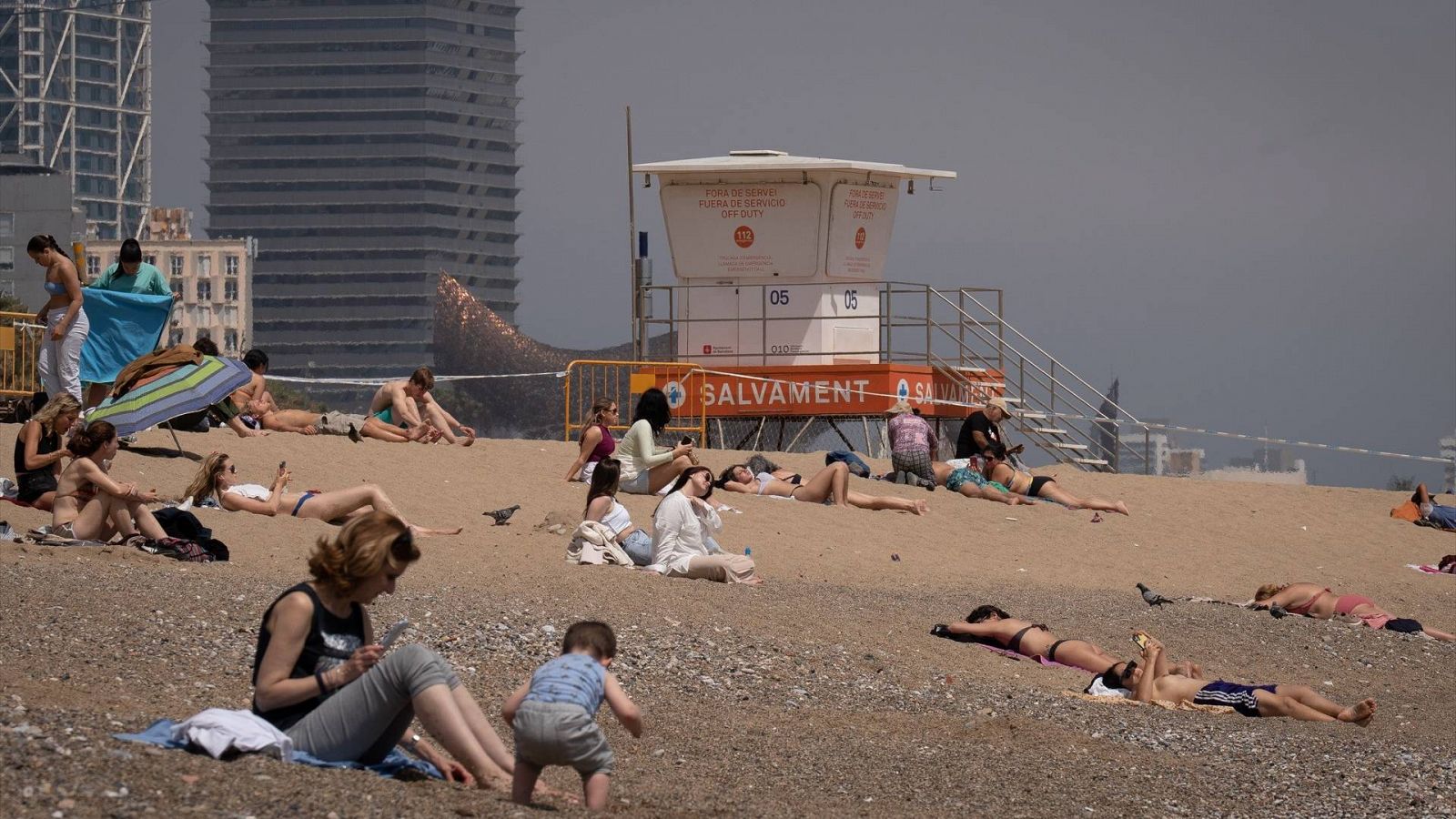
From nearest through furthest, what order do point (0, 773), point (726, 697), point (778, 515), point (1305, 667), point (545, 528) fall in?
point (0, 773), point (726, 697), point (1305, 667), point (545, 528), point (778, 515)

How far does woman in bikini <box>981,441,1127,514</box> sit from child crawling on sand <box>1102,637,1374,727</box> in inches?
344

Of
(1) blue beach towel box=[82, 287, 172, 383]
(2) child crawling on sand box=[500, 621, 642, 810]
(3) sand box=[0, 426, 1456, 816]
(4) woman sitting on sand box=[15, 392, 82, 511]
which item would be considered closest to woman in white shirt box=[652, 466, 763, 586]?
(3) sand box=[0, 426, 1456, 816]

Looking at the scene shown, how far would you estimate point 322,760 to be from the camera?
6156mm

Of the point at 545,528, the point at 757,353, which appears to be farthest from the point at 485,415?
the point at 545,528

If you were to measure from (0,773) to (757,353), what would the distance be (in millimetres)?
19315

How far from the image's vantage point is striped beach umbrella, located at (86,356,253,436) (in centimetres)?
1434

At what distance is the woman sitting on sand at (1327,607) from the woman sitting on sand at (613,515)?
15.2ft

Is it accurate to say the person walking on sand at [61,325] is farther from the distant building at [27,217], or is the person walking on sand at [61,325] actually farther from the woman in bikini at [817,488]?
the distant building at [27,217]

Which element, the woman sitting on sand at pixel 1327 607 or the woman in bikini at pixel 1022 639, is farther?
the woman sitting on sand at pixel 1327 607

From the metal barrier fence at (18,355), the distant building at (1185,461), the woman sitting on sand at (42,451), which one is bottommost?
the distant building at (1185,461)

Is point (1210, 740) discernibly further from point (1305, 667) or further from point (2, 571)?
point (2, 571)

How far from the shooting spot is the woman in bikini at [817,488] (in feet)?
56.3

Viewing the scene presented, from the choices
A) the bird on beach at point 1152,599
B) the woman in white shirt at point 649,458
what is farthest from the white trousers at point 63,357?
the bird on beach at point 1152,599

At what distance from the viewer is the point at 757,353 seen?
24.5 metres
